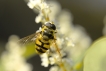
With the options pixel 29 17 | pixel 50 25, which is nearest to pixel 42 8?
pixel 50 25

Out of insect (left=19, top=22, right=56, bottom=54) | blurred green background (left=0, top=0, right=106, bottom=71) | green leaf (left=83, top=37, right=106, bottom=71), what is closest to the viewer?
green leaf (left=83, top=37, right=106, bottom=71)

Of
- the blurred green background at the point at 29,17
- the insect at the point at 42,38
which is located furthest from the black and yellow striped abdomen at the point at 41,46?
the blurred green background at the point at 29,17

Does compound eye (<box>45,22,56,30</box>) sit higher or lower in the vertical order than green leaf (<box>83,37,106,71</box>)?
higher

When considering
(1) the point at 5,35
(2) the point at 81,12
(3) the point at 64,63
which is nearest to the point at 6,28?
(1) the point at 5,35

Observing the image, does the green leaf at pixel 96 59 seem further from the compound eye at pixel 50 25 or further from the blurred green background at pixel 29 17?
the blurred green background at pixel 29 17

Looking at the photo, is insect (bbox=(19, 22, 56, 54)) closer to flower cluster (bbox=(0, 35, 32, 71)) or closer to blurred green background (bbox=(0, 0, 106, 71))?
flower cluster (bbox=(0, 35, 32, 71))

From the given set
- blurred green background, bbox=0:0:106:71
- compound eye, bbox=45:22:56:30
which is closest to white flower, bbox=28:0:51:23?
compound eye, bbox=45:22:56:30
